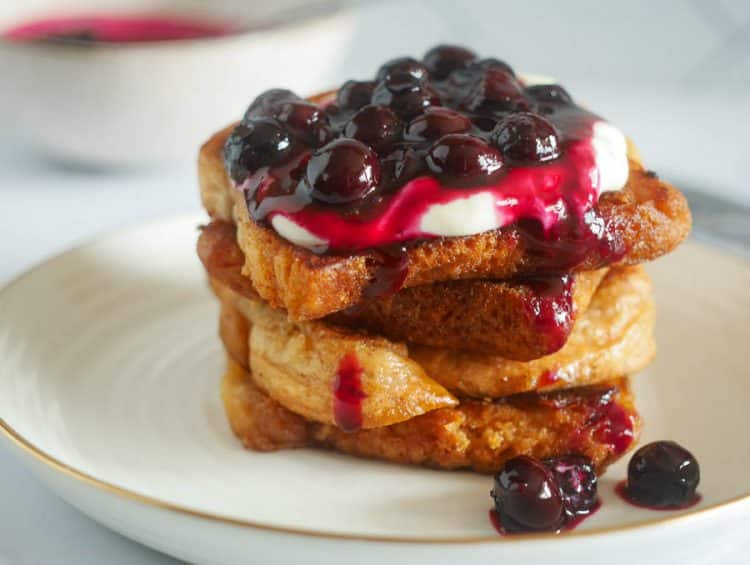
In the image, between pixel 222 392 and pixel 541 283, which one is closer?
pixel 541 283

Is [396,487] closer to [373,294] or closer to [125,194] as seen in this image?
[373,294]

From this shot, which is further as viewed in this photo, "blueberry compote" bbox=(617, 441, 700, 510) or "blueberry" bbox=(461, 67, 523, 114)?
"blueberry" bbox=(461, 67, 523, 114)

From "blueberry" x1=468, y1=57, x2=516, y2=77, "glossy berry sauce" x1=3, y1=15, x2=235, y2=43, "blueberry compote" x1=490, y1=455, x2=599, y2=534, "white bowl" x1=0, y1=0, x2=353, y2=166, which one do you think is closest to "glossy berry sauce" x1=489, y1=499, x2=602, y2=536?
"blueberry compote" x1=490, y1=455, x2=599, y2=534

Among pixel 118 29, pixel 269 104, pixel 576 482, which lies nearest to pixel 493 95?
pixel 269 104

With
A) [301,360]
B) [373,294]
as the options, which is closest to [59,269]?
[301,360]

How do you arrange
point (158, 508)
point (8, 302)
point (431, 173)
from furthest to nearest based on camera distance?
point (8, 302) → point (431, 173) → point (158, 508)

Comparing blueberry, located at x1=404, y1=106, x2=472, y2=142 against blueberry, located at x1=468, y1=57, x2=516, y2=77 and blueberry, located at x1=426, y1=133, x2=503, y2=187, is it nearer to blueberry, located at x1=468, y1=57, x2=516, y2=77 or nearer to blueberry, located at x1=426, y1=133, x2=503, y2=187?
blueberry, located at x1=426, y1=133, x2=503, y2=187
